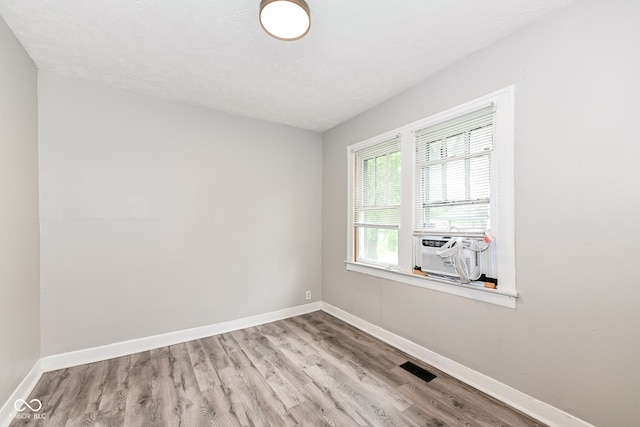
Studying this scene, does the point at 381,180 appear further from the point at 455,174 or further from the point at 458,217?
the point at 458,217

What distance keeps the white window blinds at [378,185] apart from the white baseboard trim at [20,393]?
345 cm

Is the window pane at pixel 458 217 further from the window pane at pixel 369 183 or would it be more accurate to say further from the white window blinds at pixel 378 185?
the window pane at pixel 369 183

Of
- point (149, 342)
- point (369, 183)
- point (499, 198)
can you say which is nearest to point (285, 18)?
point (499, 198)

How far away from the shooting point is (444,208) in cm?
255

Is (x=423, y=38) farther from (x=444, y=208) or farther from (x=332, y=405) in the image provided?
(x=332, y=405)

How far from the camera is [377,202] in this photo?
337cm

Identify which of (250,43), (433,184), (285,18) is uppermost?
(250,43)

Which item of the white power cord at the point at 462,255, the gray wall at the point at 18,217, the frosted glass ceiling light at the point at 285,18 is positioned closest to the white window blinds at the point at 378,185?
the white power cord at the point at 462,255

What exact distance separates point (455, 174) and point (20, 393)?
13.1 feet

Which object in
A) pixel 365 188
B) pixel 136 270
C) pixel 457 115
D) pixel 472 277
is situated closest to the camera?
pixel 472 277

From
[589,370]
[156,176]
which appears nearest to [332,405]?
[589,370]

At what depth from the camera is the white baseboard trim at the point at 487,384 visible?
1.80 metres

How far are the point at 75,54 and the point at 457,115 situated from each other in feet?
11.0

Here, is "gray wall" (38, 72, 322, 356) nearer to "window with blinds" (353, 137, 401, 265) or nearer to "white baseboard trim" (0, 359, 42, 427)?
"white baseboard trim" (0, 359, 42, 427)
